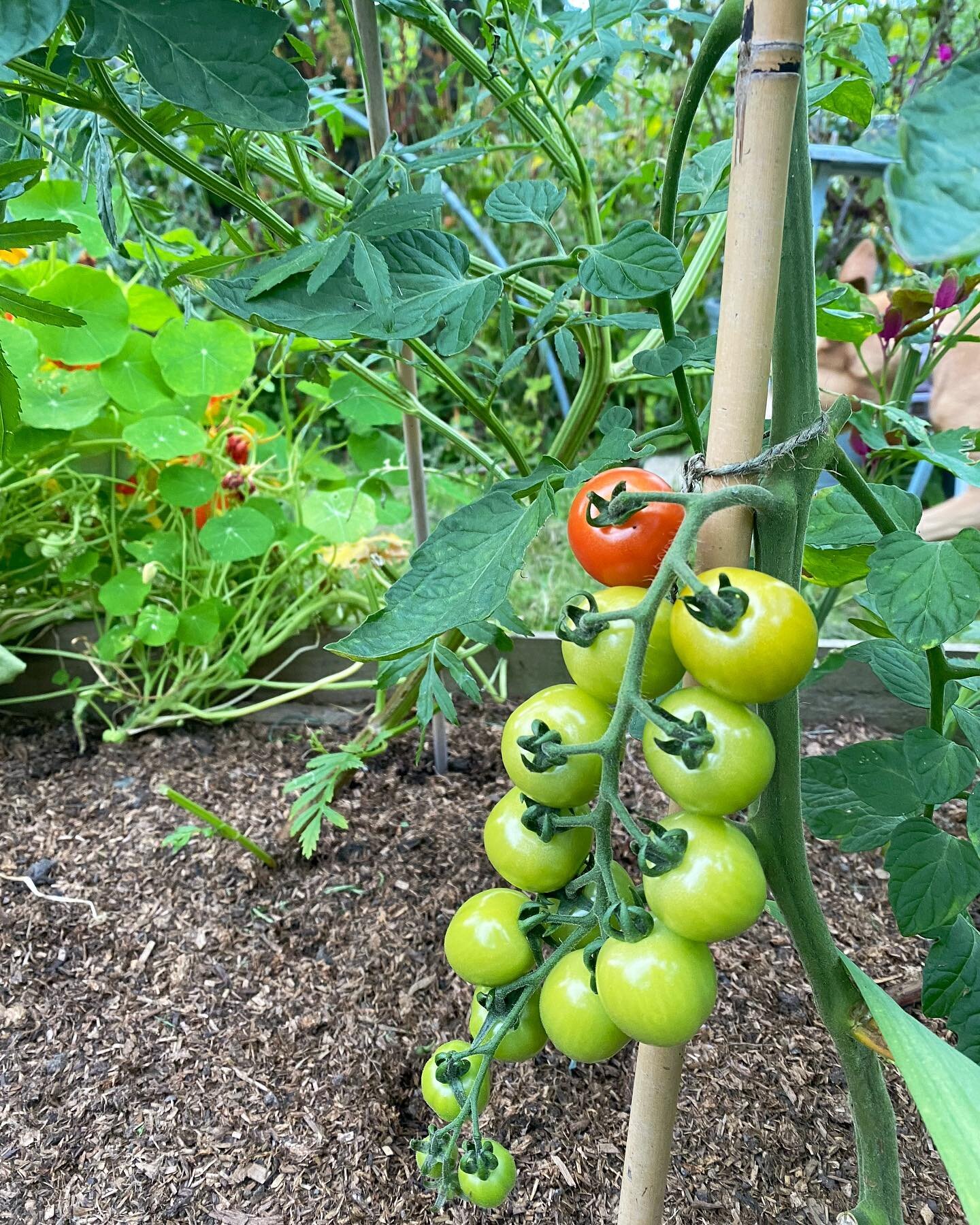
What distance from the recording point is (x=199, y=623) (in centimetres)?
145

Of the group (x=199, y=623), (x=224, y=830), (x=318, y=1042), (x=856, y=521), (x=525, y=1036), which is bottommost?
(x=318, y=1042)

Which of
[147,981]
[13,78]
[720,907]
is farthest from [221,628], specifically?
[720,907]

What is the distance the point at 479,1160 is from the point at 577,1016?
142 millimetres

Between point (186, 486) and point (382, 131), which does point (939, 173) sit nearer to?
point (382, 131)

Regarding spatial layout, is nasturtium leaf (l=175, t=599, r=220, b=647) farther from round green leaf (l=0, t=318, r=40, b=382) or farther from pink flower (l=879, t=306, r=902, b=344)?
pink flower (l=879, t=306, r=902, b=344)

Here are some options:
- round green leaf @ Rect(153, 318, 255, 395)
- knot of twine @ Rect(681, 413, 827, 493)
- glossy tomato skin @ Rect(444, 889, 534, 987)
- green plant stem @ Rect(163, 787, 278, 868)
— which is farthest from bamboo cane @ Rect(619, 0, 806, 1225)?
round green leaf @ Rect(153, 318, 255, 395)

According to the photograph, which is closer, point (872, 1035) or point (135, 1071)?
point (872, 1035)

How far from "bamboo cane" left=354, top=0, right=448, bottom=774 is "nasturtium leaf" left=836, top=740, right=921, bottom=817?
52 centimetres

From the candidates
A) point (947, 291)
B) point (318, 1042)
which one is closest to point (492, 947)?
point (318, 1042)

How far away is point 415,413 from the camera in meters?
0.99

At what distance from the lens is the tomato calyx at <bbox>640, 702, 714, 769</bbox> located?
34 cm

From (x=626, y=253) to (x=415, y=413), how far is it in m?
0.56

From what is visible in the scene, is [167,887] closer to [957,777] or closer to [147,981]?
[147,981]

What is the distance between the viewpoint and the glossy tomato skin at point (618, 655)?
15.1 inches
